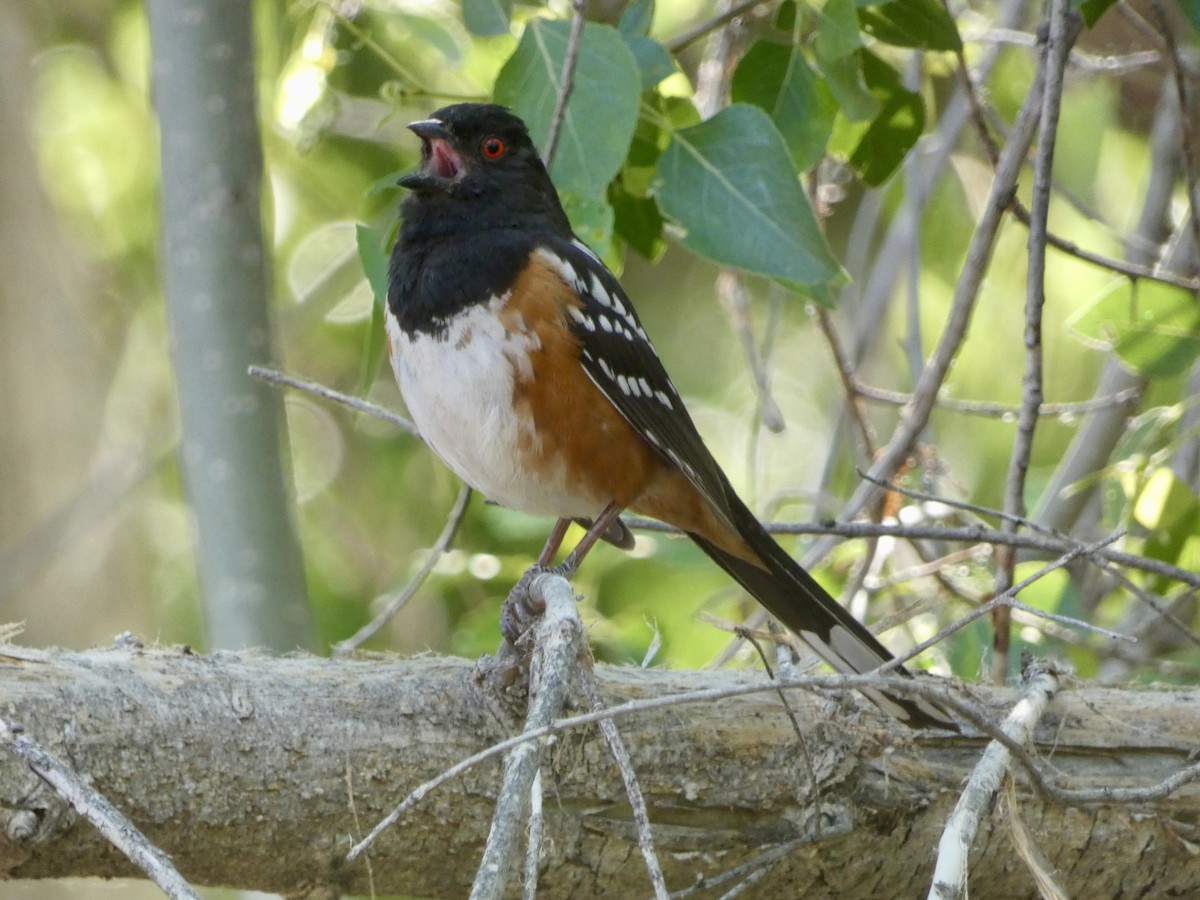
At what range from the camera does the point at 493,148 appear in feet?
7.64

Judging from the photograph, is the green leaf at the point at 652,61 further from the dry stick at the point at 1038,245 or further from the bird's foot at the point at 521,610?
the bird's foot at the point at 521,610

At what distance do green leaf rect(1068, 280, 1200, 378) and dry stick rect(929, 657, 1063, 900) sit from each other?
793 millimetres

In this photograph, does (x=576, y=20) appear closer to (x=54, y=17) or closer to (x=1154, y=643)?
(x=1154, y=643)

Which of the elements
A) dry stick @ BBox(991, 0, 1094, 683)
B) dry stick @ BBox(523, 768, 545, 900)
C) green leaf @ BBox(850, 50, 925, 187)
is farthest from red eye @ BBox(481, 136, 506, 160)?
dry stick @ BBox(523, 768, 545, 900)

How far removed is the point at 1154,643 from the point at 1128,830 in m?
1.31

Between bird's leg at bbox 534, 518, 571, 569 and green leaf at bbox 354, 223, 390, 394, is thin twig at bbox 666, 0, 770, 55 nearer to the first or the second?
green leaf at bbox 354, 223, 390, 394

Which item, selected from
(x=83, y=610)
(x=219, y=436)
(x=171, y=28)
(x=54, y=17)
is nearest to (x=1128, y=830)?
(x=219, y=436)

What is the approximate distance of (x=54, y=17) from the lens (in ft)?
14.6

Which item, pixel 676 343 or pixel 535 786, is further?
pixel 676 343

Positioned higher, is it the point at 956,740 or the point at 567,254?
the point at 567,254

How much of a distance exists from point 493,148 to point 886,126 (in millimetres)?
671

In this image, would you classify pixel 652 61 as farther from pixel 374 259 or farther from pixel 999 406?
pixel 999 406

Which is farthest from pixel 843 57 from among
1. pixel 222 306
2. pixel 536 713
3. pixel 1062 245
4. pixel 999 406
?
pixel 536 713

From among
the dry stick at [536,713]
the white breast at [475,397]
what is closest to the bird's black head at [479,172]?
the white breast at [475,397]
